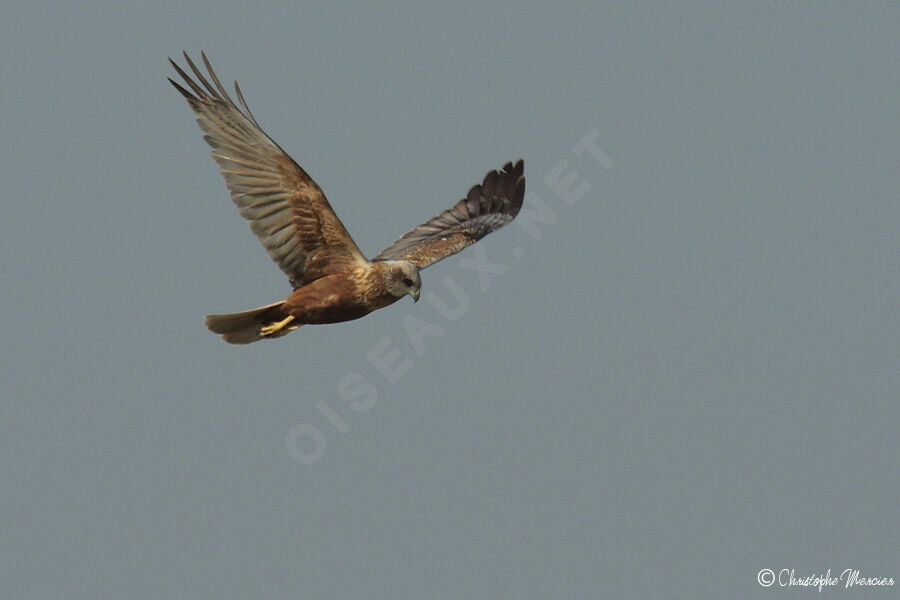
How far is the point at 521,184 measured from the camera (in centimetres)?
1550

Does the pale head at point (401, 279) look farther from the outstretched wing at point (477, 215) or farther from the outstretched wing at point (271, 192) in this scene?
the outstretched wing at point (477, 215)

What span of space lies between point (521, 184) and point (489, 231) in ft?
2.47

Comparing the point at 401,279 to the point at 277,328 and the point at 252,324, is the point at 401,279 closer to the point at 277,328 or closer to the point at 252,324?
the point at 277,328

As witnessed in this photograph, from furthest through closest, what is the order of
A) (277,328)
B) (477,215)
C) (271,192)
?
(477,215) < (277,328) < (271,192)

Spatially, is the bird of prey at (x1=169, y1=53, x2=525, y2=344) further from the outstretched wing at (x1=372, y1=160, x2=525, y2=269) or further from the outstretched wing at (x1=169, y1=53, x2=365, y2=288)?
the outstretched wing at (x1=372, y1=160, x2=525, y2=269)

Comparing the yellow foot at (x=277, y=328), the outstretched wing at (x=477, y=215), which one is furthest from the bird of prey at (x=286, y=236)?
the outstretched wing at (x=477, y=215)

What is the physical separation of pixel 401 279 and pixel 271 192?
1559mm

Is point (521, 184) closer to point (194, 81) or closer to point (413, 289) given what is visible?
point (413, 289)

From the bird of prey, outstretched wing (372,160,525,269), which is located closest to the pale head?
the bird of prey

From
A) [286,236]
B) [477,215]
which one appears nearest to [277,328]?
[286,236]

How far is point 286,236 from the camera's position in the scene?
12523mm

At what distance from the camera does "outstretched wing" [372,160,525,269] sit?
15.2 m

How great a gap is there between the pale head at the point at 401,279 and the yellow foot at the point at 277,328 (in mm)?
1066

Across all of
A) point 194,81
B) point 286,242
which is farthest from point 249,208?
point 194,81
